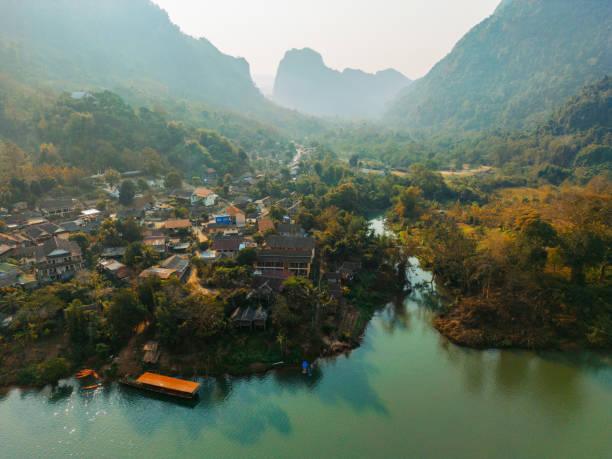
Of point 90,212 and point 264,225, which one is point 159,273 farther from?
point 90,212

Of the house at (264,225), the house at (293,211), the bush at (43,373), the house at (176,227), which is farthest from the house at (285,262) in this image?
the house at (293,211)

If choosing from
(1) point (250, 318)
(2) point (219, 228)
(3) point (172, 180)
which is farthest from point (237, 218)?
(1) point (250, 318)

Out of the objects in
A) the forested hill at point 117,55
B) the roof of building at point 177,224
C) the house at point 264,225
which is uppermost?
the forested hill at point 117,55

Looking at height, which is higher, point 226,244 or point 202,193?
point 202,193

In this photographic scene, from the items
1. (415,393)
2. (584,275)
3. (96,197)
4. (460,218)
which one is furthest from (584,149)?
(96,197)

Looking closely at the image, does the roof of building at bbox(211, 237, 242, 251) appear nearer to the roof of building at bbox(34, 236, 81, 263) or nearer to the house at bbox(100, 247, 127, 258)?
the house at bbox(100, 247, 127, 258)

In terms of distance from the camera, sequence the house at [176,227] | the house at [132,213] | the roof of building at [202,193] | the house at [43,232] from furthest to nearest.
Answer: the roof of building at [202,193]
the house at [132,213]
the house at [176,227]
the house at [43,232]

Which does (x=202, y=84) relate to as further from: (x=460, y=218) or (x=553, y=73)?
(x=553, y=73)

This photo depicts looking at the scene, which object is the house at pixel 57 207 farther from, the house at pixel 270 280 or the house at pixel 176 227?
the house at pixel 270 280

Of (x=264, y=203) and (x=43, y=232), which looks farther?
(x=264, y=203)
